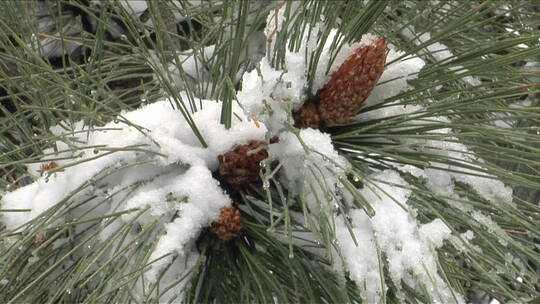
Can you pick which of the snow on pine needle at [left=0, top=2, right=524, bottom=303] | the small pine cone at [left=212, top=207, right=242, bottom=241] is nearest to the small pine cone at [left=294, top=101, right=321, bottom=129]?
the snow on pine needle at [left=0, top=2, right=524, bottom=303]

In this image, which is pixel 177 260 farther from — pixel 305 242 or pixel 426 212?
pixel 426 212

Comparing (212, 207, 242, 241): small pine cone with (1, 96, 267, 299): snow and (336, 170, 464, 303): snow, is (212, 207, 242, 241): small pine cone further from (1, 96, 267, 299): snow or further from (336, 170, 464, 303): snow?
(336, 170, 464, 303): snow

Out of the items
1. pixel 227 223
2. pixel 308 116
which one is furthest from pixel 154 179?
pixel 308 116

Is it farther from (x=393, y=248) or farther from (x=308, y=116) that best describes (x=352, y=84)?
(x=393, y=248)

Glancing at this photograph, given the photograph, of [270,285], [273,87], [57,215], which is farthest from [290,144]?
[57,215]

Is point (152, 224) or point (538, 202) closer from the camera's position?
point (152, 224)

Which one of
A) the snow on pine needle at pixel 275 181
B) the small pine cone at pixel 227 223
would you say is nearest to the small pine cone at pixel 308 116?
the snow on pine needle at pixel 275 181

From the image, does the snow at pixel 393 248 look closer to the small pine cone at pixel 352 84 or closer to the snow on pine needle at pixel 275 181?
the snow on pine needle at pixel 275 181

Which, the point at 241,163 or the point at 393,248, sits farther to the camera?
the point at 241,163
